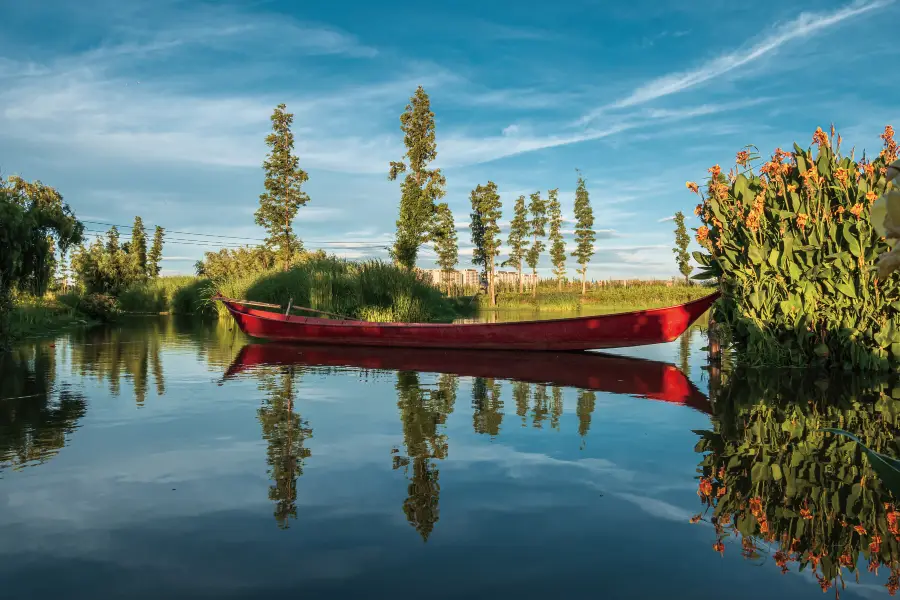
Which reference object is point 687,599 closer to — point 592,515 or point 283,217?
point 592,515

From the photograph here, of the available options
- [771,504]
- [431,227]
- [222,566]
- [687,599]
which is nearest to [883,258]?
[687,599]

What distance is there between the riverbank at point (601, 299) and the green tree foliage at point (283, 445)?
3601cm

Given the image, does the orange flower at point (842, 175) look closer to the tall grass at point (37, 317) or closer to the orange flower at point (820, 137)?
the orange flower at point (820, 137)

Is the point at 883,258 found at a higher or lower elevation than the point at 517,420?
higher

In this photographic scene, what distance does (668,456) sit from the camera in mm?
5734

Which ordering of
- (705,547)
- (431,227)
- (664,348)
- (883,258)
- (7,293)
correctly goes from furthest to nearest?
(431,227) < (664,348) < (7,293) < (705,547) < (883,258)

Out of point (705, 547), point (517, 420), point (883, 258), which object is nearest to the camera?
point (883, 258)

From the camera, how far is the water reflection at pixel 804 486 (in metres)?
3.57

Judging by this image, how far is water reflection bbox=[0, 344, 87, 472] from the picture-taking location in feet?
19.0

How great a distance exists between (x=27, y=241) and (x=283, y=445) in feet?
41.5

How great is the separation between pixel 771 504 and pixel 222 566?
3.39 meters

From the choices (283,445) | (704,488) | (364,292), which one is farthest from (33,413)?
(364,292)

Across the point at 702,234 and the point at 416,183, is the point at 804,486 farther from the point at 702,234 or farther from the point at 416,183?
the point at 416,183

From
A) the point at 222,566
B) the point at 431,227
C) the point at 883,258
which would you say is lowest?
the point at 222,566
